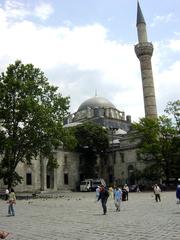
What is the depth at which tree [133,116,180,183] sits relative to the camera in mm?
40812

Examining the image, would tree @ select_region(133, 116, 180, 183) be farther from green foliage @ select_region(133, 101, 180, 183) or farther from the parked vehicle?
the parked vehicle

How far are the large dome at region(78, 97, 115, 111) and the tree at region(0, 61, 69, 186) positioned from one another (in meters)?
37.3

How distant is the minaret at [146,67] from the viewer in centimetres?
4862

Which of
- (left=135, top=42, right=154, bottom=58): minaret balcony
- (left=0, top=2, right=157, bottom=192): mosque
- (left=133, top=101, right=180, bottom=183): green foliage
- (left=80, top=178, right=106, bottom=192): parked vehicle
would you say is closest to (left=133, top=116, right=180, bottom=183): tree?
(left=133, top=101, right=180, bottom=183): green foliage

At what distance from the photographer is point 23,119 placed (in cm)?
3294

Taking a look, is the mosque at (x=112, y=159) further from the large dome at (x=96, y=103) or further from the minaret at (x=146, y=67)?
the large dome at (x=96, y=103)

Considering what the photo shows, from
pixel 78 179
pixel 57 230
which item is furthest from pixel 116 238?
pixel 78 179

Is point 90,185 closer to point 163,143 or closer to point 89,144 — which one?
point 89,144

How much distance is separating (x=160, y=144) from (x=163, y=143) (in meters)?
0.50

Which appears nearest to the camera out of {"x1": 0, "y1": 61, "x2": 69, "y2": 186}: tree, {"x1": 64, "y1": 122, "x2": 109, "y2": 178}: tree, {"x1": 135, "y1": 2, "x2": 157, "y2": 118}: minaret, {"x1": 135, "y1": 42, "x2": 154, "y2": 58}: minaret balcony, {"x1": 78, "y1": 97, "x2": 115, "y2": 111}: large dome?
{"x1": 0, "y1": 61, "x2": 69, "y2": 186}: tree

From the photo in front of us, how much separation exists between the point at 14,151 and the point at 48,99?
20.2 feet

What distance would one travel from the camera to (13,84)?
107ft

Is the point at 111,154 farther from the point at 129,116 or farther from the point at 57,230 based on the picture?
the point at 57,230

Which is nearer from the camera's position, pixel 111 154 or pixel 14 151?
pixel 14 151
